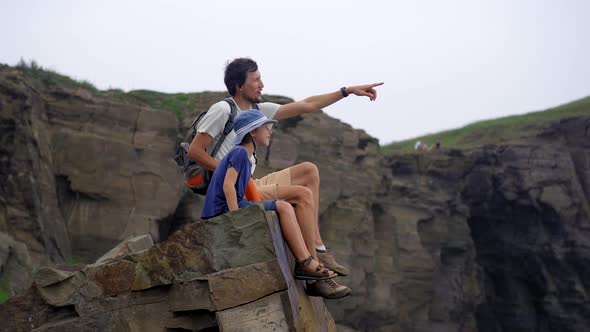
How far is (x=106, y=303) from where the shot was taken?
5.90 m

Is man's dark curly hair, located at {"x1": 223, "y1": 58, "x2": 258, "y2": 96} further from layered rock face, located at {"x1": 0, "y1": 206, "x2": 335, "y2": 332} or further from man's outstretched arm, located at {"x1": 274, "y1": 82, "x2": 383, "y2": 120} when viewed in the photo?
layered rock face, located at {"x1": 0, "y1": 206, "x2": 335, "y2": 332}

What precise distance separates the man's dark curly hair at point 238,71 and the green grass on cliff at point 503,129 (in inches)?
746

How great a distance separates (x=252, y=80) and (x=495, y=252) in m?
18.5

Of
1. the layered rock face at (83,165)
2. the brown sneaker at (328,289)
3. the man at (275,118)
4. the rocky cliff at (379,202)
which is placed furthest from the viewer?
the rocky cliff at (379,202)

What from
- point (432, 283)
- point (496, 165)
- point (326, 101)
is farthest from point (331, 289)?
point (496, 165)

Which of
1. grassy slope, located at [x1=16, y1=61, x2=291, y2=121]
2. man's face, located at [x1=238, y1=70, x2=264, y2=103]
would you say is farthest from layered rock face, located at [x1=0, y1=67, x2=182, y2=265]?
man's face, located at [x1=238, y1=70, x2=264, y2=103]

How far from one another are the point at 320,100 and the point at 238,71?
0.85 metres

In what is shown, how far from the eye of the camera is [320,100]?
253 inches

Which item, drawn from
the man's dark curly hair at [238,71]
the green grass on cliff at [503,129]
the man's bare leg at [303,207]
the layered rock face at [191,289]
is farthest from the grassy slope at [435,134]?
the man's bare leg at [303,207]

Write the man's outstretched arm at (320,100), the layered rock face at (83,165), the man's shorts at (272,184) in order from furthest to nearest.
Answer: the layered rock face at (83,165) < the man's outstretched arm at (320,100) < the man's shorts at (272,184)

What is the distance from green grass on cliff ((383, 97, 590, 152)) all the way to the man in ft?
60.7

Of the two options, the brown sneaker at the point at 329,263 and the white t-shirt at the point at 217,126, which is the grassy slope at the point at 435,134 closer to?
the white t-shirt at the point at 217,126

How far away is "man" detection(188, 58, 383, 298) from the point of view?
5.86 m

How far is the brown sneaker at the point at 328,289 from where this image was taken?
5.64m
